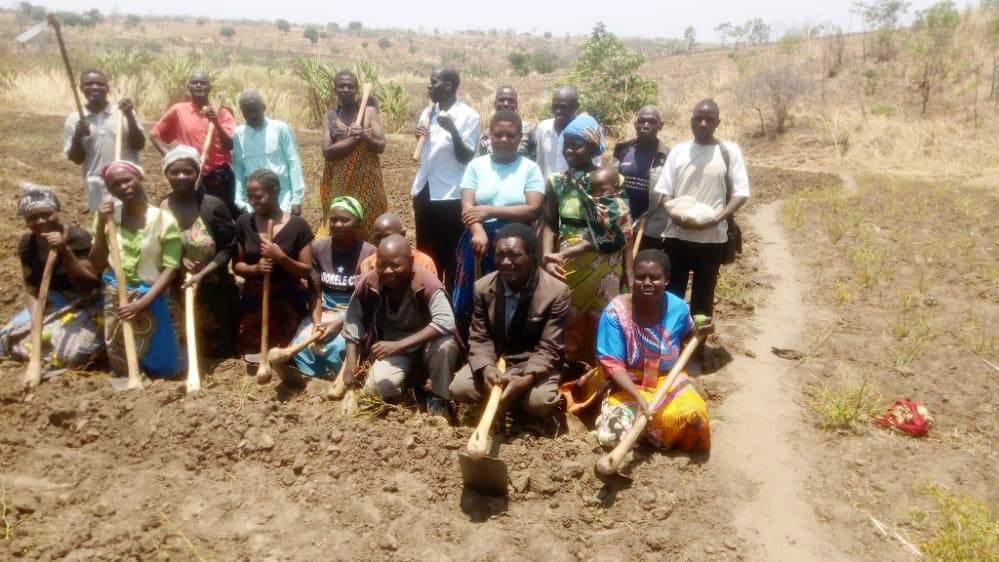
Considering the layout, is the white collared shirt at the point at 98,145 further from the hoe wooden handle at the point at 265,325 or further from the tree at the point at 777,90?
the tree at the point at 777,90

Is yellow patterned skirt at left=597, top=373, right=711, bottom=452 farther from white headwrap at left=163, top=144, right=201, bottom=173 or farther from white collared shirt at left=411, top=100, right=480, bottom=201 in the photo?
white headwrap at left=163, top=144, right=201, bottom=173

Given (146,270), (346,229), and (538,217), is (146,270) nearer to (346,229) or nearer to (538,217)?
(346,229)

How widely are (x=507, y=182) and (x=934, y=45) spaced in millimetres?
18608

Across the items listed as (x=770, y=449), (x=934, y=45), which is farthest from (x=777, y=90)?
(x=770, y=449)

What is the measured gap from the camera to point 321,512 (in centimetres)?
302

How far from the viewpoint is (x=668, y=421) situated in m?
3.42

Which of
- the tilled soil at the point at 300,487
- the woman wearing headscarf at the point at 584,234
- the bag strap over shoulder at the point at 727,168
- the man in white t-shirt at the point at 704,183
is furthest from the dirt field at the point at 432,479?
the bag strap over shoulder at the point at 727,168

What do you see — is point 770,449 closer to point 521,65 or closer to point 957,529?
point 957,529

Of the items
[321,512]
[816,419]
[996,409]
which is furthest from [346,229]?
[996,409]

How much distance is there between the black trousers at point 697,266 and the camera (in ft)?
A: 14.3

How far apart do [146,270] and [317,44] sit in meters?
55.3

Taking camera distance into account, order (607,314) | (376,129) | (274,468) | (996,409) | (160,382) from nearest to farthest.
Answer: (274,468), (607,314), (160,382), (996,409), (376,129)

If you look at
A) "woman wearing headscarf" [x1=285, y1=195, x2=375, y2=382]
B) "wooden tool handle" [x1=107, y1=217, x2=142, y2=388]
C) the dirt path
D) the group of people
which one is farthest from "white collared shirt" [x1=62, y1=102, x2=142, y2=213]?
the dirt path

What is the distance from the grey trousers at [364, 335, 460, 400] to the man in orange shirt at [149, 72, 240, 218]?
1885mm
